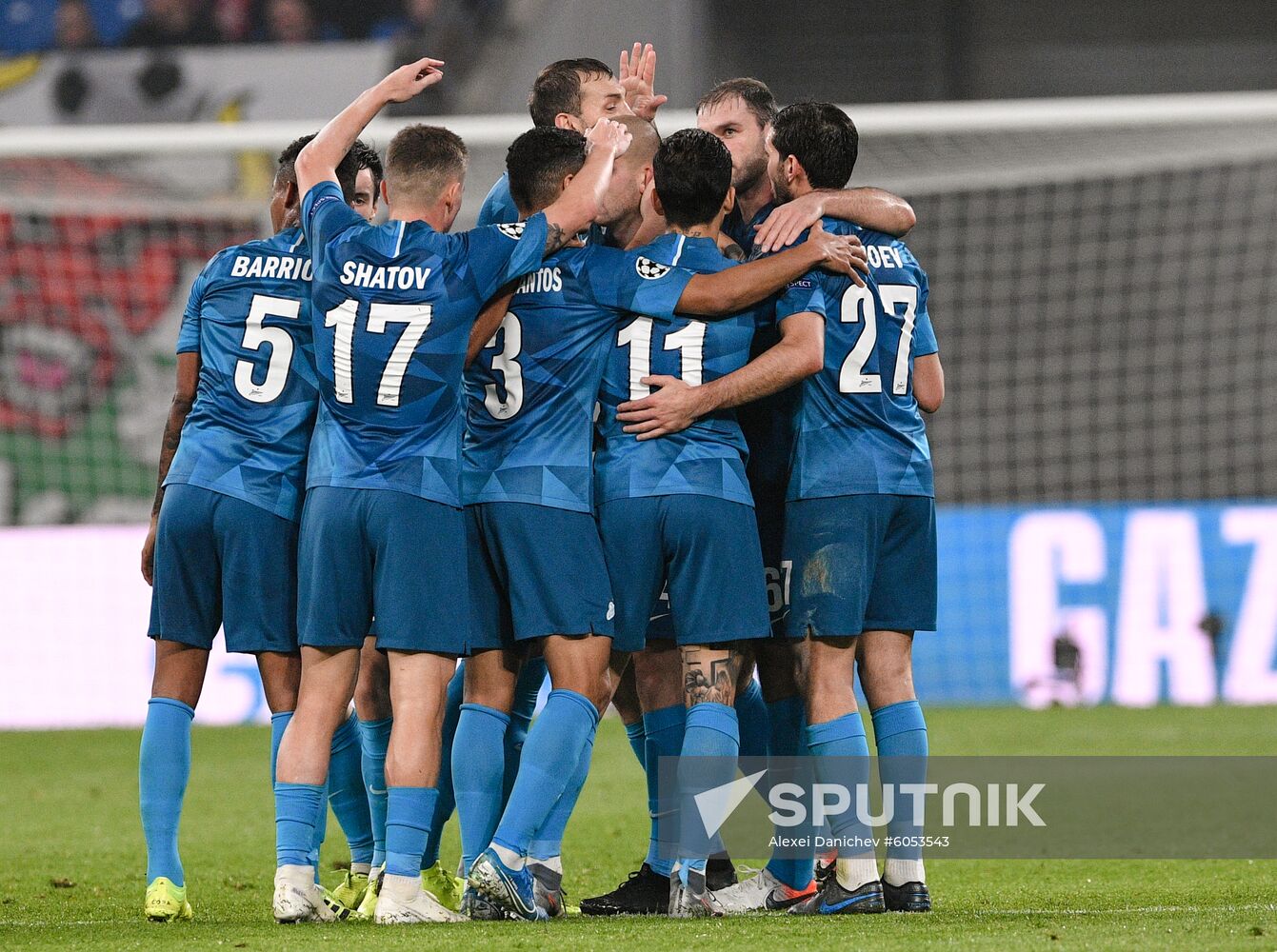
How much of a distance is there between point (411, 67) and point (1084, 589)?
24.8 feet

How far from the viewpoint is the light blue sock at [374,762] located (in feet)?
15.5

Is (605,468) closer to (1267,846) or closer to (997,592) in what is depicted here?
(1267,846)

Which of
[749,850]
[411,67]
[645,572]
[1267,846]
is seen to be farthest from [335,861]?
[1267,846]

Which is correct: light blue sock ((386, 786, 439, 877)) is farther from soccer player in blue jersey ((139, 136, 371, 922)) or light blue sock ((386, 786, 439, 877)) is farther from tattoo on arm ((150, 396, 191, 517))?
tattoo on arm ((150, 396, 191, 517))

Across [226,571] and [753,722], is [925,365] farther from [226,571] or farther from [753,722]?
[226,571]

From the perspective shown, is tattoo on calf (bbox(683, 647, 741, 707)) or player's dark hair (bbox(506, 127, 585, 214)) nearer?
tattoo on calf (bbox(683, 647, 741, 707))

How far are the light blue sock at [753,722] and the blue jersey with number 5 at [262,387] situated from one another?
1439 millimetres

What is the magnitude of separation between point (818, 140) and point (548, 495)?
4.30 feet

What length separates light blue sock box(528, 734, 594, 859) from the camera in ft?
14.0

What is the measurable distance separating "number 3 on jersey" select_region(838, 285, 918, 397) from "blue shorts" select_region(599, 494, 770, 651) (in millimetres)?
500

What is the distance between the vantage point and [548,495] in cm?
431

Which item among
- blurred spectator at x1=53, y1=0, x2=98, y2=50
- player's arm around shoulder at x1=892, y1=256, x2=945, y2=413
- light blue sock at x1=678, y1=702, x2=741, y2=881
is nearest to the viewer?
light blue sock at x1=678, y1=702, x2=741, y2=881

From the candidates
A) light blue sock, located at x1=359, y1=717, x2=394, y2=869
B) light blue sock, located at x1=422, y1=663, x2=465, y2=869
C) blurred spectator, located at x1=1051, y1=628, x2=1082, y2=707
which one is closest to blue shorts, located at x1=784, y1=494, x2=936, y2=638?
light blue sock, located at x1=422, y1=663, x2=465, y2=869

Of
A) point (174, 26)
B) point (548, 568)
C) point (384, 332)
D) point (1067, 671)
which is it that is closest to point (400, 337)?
point (384, 332)
